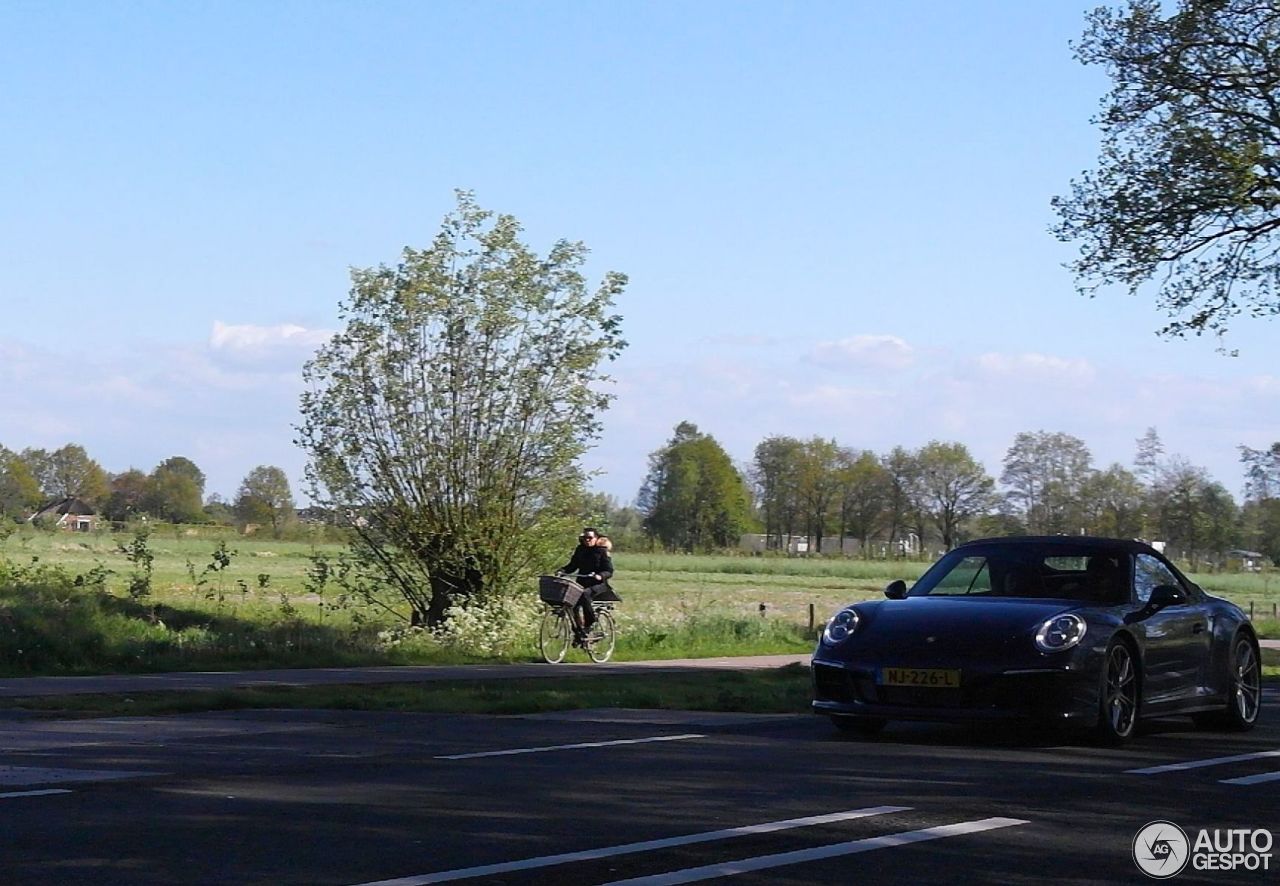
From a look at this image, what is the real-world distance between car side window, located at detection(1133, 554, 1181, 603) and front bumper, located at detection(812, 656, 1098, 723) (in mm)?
1413

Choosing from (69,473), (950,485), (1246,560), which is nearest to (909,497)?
(950,485)

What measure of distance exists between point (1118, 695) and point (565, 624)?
41.2ft

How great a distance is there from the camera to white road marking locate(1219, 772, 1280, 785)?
954cm

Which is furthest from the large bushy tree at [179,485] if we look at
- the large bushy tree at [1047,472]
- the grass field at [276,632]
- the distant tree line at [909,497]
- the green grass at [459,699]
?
the green grass at [459,699]

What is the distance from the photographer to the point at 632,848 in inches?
273

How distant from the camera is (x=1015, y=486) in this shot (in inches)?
3312

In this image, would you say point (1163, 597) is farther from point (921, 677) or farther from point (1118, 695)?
point (921, 677)

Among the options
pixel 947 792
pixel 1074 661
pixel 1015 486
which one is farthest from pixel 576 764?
pixel 1015 486

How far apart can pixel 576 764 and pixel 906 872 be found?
384 cm

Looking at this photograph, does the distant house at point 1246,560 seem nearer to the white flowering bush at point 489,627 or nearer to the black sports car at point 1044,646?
the white flowering bush at point 489,627

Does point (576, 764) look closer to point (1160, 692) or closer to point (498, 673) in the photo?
point (1160, 692)

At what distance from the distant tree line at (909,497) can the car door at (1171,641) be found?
214ft

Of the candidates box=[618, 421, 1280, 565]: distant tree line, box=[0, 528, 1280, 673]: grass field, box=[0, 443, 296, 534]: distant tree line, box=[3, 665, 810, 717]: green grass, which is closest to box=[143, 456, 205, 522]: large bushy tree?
box=[0, 443, 296, 534]: distant tree line

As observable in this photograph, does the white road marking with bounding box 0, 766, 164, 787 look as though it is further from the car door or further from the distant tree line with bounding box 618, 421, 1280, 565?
the distant tree line with bounding box 618, 421, 1280, 565
